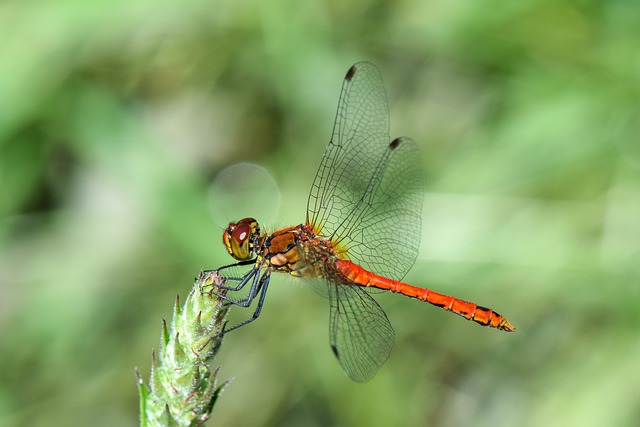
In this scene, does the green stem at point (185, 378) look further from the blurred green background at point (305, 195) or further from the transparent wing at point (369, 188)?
the blurred green background at point (305, 195)

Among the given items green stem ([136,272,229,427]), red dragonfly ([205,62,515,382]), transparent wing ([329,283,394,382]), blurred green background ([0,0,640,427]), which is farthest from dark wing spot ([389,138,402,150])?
green stem ([136,272,229,427])

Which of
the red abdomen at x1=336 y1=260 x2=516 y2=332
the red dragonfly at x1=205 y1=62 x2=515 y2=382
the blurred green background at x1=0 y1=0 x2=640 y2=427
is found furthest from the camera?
the blurred green background at x1=0 y1=0 x2=640 y2=427

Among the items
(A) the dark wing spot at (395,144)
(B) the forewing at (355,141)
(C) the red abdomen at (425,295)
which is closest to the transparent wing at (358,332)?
(C) the red abdomen at (425,295)

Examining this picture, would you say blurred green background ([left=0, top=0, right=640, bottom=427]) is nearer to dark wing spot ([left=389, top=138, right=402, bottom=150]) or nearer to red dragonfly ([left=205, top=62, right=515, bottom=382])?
red dragonfly ([left=205, top=62, right=515, bottom=382])

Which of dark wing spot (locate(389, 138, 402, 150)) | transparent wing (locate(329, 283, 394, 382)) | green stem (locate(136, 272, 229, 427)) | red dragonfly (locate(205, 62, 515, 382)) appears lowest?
green stem (locate(136, 272, 229, 427))

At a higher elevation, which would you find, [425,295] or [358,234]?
[358,234]

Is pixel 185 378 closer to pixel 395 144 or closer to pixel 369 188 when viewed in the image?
Result: pixel 369 188

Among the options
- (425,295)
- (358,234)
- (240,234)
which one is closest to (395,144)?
(358,234)

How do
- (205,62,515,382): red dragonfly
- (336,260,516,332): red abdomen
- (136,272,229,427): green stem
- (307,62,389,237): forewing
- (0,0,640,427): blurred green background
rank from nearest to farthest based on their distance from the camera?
(136,272,229,427): green stem, (205,62,515,382): red dragonfly, (336,260,516,332): red abdomen, (307,62,389,237): forewing, (0,0,640,427): blurred green background
